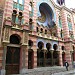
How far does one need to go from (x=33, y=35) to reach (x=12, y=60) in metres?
5.06

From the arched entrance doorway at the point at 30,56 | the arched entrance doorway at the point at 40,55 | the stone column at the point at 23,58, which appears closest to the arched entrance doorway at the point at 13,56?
the stone column at the point at 23,58

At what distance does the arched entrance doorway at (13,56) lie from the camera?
13.4m

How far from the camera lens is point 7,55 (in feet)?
44.2

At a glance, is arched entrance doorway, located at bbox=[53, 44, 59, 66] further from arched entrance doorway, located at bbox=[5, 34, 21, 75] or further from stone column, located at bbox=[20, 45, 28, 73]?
arched entrance doorway, located at bbox=[5, 34, 21, 75]

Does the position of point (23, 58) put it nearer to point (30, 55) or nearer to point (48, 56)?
point (30, 55)

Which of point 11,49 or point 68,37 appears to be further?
point 68,37

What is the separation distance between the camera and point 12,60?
13.8 meters

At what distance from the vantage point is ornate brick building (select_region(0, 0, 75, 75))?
43.8 feet

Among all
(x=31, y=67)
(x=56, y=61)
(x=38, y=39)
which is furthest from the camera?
(x=56, y=61)

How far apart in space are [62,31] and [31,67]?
11131 mm

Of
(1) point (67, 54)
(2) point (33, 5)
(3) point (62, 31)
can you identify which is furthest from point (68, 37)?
(2) point (33, 5)

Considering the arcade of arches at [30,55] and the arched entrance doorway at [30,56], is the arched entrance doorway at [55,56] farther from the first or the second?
the arched entrance doorway at [30,56]

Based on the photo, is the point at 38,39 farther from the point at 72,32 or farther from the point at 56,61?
the point at 72,32

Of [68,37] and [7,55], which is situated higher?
[68,37]
